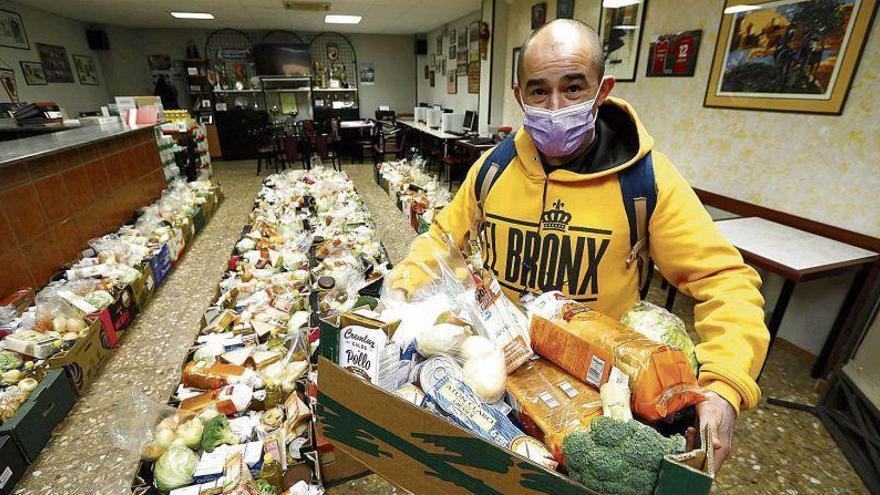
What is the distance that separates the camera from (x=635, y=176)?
1.01 m

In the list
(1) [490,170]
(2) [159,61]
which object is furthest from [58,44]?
(1) [490,170]

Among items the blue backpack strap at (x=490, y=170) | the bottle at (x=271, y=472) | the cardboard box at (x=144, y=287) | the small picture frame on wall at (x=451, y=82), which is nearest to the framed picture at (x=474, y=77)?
the small picture frame on wall at (x=451, y=82)

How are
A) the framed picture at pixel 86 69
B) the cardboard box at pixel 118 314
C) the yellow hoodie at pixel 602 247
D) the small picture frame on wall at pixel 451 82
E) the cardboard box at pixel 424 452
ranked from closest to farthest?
the cardboard box at pixel 424 452 → the yellow hoodie at pixel 602 247 → the cardboard box at pixel 118 314 → the framed picture at pixel 86 69 → the small picture frame on wall at pixel 451 82

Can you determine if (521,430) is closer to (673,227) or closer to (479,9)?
(673,227)

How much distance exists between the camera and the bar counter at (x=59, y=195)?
95.1 inches

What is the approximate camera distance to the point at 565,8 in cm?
477

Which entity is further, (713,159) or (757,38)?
(713,159)

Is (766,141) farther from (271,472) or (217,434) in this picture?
(217,434)

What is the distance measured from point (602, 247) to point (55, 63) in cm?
1078

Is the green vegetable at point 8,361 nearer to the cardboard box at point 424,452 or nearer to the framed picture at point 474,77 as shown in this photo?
the cardboard box at point 424,452

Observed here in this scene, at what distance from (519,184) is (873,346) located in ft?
6.98

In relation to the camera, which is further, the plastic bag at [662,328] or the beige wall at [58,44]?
the beige wall at [58,44]

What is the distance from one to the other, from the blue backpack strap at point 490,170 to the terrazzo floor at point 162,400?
116cm

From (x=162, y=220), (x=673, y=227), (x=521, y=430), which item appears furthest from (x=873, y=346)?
(x=162, y=220)
